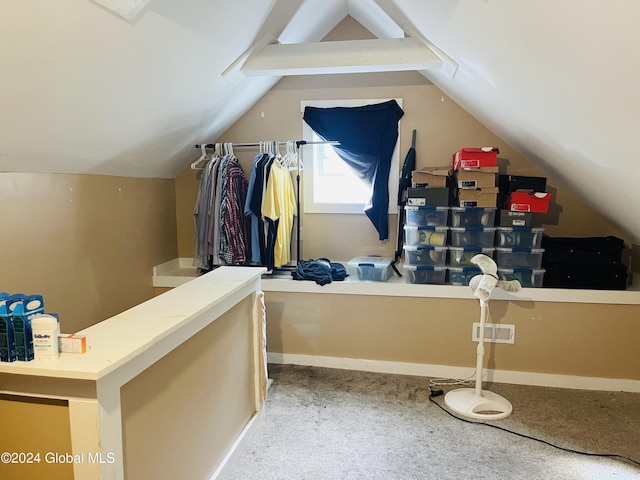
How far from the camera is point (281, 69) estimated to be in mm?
2705

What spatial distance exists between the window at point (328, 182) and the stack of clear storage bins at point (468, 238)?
79 cm

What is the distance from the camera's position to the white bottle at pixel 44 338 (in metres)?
1.14

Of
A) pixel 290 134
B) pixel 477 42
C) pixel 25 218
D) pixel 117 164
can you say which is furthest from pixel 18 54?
pixel 290 134

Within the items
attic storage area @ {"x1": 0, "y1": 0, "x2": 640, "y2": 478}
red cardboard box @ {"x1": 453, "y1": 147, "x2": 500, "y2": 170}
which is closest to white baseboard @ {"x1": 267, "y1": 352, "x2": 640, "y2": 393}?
attic storage area @ {"x1": 0, "y1": 0, "x2": 640, "y2": 478}

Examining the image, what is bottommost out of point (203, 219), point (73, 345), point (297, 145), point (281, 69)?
point (73, 345)

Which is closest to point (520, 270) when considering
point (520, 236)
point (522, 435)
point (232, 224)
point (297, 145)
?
point (520, 236)

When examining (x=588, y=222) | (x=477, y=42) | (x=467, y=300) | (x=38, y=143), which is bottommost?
(x=467, y=300)

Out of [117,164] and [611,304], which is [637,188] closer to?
[611,304]

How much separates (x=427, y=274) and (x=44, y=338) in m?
2.43

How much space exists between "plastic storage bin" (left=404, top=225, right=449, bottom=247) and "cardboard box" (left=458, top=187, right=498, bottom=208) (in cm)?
23

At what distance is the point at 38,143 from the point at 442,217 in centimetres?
→ 239

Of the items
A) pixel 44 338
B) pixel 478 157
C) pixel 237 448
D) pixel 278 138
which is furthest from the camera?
pixel 278 138

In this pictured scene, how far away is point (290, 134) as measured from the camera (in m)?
3.59

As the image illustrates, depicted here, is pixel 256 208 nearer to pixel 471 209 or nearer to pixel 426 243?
pixel 426 243
